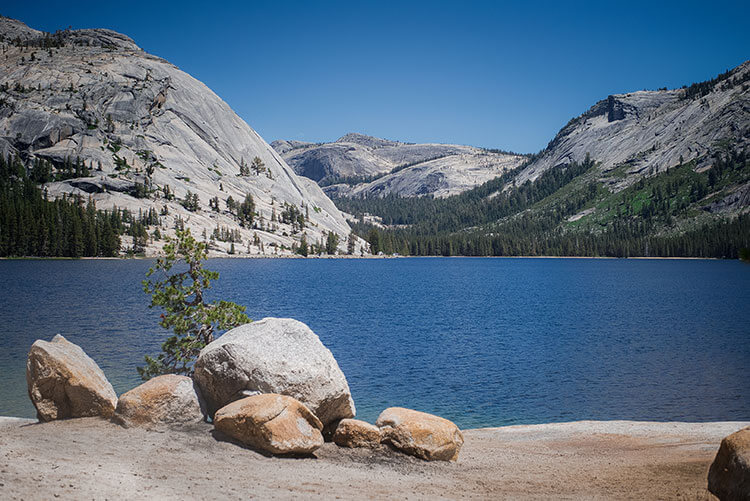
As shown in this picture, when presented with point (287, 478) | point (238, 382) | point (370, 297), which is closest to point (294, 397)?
point (238, 382)

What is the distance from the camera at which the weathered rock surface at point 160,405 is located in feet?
56.8

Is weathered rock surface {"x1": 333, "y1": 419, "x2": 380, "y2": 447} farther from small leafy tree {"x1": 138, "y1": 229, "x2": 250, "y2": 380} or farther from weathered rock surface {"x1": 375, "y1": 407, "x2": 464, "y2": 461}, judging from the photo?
small leafy tree {"x1": 138, "y1": 229, "x2": 250, "y2": 380}

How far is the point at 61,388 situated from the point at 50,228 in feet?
527

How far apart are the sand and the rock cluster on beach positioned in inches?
21.5

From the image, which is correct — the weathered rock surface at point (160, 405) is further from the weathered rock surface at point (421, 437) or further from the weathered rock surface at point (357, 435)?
the weathered rock surface at point (421, 437)

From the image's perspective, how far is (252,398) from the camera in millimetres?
16859

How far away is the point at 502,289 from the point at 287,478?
94.4 metres

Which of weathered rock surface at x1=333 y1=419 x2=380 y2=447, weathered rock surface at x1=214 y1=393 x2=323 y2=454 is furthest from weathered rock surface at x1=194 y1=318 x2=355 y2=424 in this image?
weathered rock surface at x1=214 y1=393 x2=323 y2=454

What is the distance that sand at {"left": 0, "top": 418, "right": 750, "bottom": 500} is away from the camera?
12.2 m

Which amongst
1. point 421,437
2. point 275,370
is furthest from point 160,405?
point 421,437

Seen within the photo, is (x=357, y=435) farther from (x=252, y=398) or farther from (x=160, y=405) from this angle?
(x=160, y=405)

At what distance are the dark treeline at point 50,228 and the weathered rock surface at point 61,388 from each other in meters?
157

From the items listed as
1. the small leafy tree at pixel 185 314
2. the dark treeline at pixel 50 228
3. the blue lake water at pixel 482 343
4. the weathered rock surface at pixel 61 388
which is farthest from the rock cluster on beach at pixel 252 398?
the dark treeline at pixel 50 228

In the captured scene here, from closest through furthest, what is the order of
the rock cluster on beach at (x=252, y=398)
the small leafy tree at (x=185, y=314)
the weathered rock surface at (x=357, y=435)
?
the rock cluster on beach at (x=252, y=398), the weathered rock surface at (x=357, y=435), the small leafy tree at (x=185, y=314)
